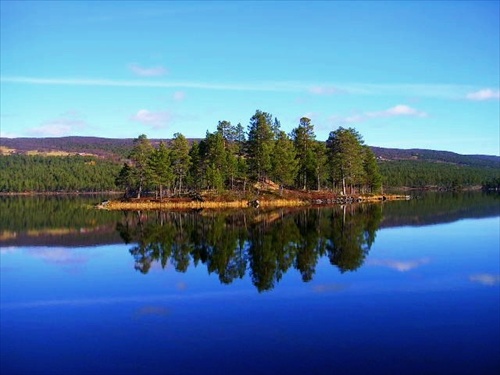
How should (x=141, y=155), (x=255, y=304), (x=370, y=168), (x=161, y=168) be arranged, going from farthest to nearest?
(x=370, y=168) → (x=141, y=155) → (x=161, y=168) → (x=255, y=304)

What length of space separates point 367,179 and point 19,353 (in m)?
114

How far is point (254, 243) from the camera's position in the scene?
45156 mm

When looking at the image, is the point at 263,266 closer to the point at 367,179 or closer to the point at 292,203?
the point at 292,203

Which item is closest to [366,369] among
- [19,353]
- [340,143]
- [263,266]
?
[19,353]

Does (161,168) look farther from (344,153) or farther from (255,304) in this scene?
(255,304)

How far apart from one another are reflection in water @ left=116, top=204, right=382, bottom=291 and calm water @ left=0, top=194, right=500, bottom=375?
22 cm

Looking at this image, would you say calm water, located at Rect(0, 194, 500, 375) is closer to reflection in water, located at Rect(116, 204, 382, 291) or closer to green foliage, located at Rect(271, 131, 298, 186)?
reflection in water, located at Rect(116, 204, 382, 291)

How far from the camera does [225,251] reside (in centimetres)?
4153

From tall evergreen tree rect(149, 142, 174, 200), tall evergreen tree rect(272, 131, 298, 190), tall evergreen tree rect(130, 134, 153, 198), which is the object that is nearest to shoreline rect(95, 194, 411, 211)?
tall evergreen tree rect(149, 142, 174, 200)

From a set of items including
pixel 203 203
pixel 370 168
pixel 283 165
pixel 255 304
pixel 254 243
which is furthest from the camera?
pixel 370 168

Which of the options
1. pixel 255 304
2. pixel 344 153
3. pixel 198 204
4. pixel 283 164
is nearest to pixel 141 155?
pixel 198 204

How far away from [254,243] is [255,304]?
66.6ft

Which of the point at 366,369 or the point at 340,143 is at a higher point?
the point at 340,143

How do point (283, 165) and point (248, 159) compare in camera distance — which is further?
point (248, 159)
